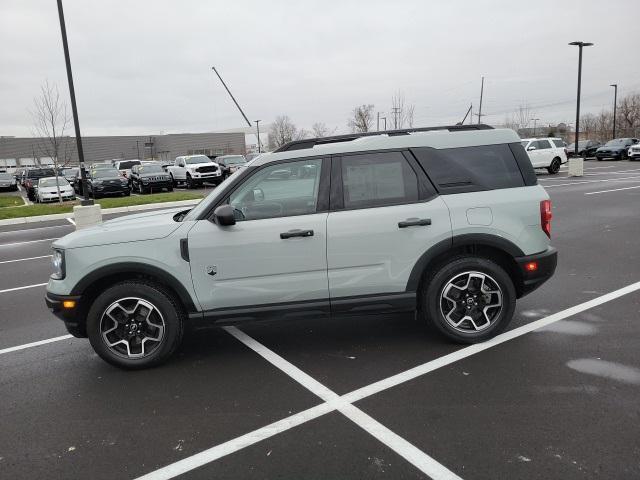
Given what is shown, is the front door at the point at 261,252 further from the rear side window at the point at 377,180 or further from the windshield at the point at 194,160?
the windshield at the point at 194,160

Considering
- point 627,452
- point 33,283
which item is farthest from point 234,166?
point 627,452

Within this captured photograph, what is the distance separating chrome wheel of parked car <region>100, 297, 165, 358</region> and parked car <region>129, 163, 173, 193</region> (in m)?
24.2

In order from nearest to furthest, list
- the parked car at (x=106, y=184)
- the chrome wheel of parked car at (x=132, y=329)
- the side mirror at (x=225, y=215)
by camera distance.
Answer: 1. the side mirror at (x=225, y=215)
2. the chrome wheel of parked car at (x=132, y=329)
3. the parked car at (x=106, y=184)

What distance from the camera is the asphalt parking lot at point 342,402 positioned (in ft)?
9.55

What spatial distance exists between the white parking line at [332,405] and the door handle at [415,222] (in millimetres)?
1140

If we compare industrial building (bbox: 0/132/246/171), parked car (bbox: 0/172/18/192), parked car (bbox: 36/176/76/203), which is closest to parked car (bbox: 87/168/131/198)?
parked car (bbox: 36/176/76/203)

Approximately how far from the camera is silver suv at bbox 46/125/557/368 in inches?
165

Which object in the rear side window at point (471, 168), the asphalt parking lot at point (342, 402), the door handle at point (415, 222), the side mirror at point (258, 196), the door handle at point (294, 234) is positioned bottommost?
the asphalt parking lot at point (342, 402)

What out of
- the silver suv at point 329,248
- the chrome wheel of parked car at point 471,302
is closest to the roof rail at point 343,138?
the silver suv at point 329,248

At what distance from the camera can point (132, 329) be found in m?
4.30

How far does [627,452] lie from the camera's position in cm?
286

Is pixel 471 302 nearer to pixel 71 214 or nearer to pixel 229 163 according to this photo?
pixel 71 214

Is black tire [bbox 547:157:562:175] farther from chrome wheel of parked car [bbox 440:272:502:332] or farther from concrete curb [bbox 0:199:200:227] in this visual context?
chrome wheel of parked car [bbox 440:272:502:332]

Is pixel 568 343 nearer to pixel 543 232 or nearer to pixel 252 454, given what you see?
pixel 543 232
